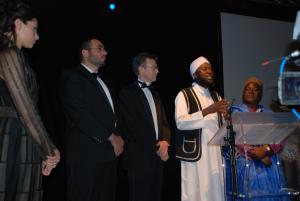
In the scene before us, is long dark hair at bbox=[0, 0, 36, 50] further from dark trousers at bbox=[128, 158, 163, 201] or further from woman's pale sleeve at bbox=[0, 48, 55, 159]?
dark trousers at bbox=[128, 158, 163, 201]

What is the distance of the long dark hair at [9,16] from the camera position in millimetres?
2682

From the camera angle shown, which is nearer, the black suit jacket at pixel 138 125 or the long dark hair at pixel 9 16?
the long dark hair at pixel 9 16

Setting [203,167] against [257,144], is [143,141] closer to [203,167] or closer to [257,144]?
[203,167]

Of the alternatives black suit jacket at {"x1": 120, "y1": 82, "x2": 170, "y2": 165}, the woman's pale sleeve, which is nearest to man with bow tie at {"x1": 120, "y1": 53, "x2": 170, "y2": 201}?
black suit jacket at {"x1": 120, "y1": 82, "x2": 170, "y2": 165}

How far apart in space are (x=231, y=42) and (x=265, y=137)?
303 cm

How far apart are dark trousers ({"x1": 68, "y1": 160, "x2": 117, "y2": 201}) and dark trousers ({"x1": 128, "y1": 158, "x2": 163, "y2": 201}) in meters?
0.40

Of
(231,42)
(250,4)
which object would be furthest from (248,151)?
(250,4)

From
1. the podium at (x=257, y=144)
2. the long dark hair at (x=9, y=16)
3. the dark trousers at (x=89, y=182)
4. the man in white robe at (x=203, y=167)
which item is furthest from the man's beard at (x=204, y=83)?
the long dark hair at (x=9, y=16)

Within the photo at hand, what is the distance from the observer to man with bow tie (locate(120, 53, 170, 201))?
431 cm

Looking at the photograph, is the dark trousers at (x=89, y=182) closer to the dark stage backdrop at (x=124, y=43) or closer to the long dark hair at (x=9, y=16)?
the dark stage backdrop at (x=124, y=43)

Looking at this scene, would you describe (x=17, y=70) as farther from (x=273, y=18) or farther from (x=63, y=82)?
(x=273, y=18)

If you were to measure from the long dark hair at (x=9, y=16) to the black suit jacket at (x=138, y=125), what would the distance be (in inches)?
79.1

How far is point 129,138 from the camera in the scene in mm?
4520

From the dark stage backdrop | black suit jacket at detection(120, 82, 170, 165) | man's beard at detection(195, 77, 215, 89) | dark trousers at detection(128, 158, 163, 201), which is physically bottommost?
dark trousers at detection(128, 158, 163, 201)
